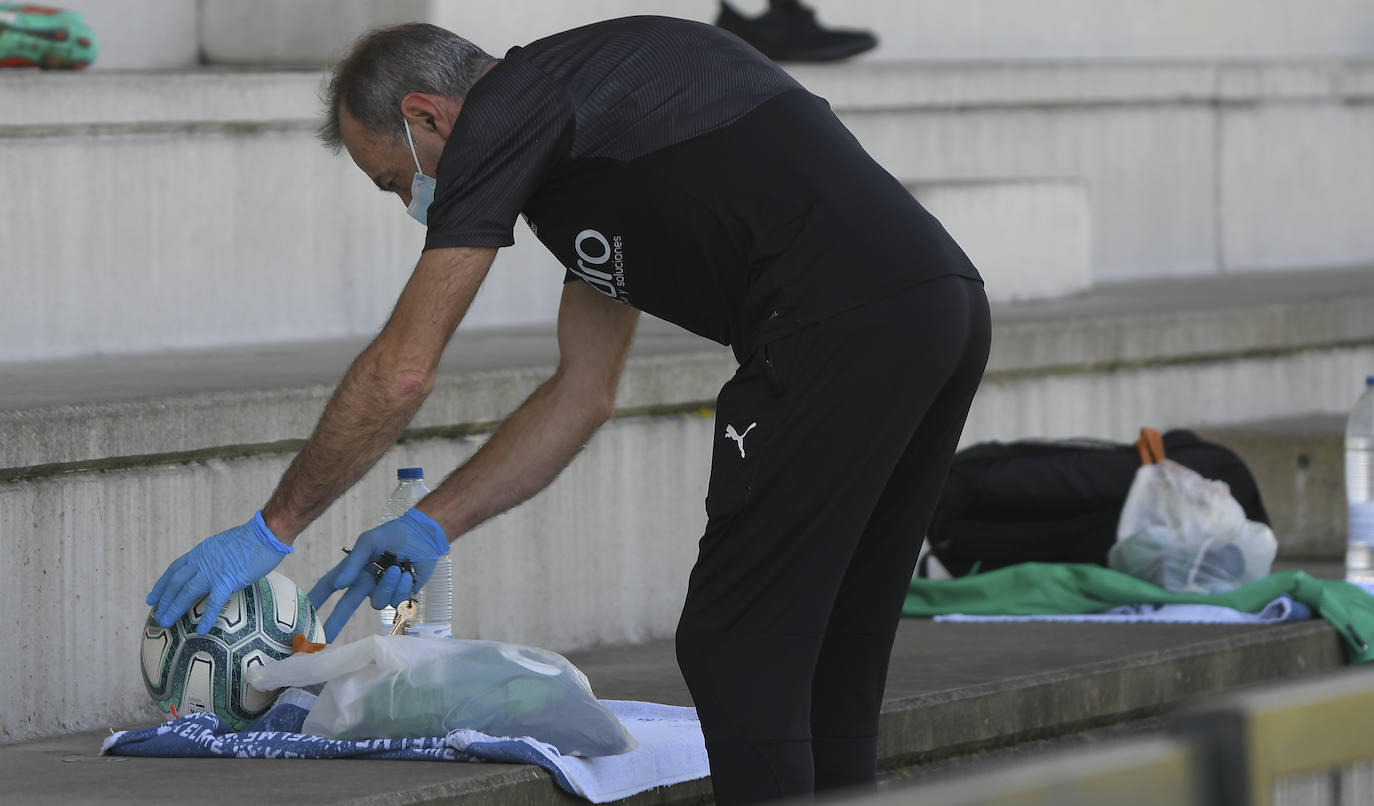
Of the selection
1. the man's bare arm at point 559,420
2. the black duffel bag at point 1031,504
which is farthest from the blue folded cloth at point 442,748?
the black duffel bag at point 1031,504

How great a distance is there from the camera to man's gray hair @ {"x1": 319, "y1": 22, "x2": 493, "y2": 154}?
338 centimetres

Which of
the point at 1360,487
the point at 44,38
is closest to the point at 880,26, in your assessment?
the point at 1360,487

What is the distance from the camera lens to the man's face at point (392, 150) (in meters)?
3.42

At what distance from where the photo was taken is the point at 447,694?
385cm

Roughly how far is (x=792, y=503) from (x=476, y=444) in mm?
2093

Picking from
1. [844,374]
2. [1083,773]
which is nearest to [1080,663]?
[844,374]

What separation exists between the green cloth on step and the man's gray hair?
287 cm

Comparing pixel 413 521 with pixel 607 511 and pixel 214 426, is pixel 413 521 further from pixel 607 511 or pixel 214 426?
pixel 607 511

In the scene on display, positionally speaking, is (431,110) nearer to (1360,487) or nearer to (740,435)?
(740,435)

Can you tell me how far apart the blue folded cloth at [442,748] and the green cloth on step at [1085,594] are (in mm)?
1987

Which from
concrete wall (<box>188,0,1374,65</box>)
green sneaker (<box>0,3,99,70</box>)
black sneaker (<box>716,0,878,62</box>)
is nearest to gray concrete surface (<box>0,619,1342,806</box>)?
green sneaker (<box>0,3,99,70</box>)

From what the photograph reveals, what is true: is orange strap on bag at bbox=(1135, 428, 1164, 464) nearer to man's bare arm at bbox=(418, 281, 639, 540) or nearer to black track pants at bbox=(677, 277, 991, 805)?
man's bare arm at bbox=(418, 281, 639, 540)

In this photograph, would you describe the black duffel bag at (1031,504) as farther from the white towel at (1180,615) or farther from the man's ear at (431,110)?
A: the man's ear at (431,110)

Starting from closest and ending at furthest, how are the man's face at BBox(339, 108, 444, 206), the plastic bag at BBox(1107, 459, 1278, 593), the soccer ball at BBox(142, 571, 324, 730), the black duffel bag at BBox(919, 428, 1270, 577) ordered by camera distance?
the man's face at BBox(339, 108, 444, 206)
the soccer ball at BBox(142, 571, 324, 730)
the plastic bag at BBox(1107, 459, 1278, 593)
the black duffel bag at BBox(919, 428, 1270, 577)
